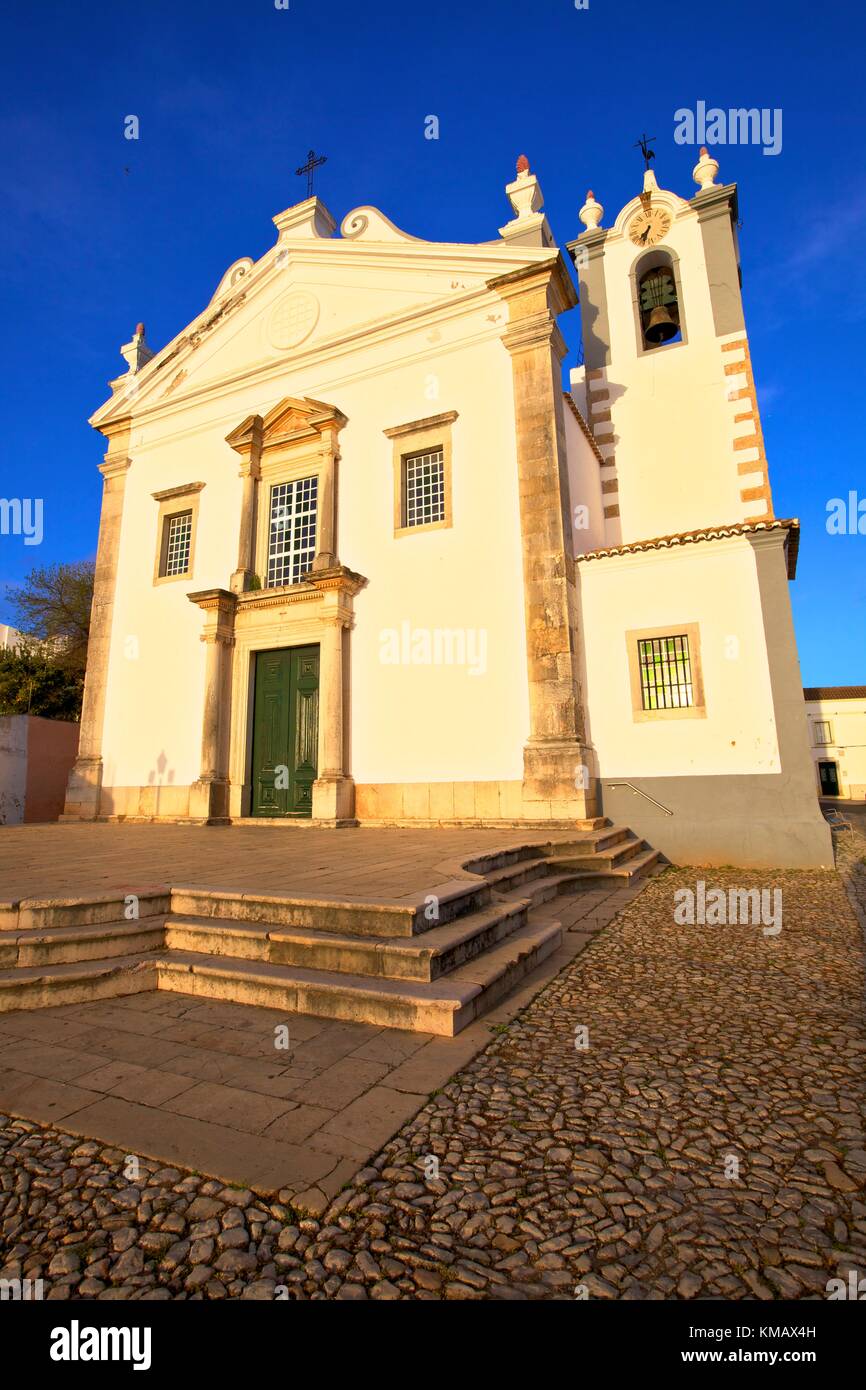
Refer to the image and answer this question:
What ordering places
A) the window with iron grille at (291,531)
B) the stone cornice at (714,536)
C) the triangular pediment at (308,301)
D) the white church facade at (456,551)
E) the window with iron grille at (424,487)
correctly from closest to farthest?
the stone cornice at (714,536)
the white church facade at (456,551)
the window with iron grille at (424,487)
the triangular pediment at (308,301)
the window with iron grille at (291,531)

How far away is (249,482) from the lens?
13164 millimetres

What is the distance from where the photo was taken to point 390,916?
399cm

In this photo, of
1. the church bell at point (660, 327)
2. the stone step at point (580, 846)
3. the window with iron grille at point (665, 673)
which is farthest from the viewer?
the church bell at point (660, 327)

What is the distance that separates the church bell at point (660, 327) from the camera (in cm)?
1390

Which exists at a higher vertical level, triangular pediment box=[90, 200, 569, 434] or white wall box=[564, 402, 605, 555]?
triangular pediment box=[90, 200, 569, 434]

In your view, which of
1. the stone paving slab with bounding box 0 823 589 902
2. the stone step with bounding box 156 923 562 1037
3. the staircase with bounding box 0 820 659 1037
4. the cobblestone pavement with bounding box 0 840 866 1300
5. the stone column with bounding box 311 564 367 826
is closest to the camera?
the cobblestone pavement with bounding box 0 840 866 1300

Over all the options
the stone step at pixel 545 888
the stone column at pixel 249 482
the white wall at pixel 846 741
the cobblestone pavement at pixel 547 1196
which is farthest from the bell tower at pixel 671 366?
the white wall at pixel 846 741

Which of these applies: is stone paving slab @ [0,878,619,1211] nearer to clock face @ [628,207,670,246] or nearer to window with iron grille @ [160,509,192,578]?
window with iron grille @ [160,509,192,578]

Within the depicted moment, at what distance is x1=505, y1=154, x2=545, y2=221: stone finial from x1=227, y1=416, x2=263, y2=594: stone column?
6153 millimetres

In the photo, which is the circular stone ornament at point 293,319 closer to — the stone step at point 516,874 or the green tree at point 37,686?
the green tree at point 37,686

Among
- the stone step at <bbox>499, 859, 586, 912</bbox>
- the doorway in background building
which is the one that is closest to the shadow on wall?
the stone step at <bbox>499, 859, 586, 912</bbox>

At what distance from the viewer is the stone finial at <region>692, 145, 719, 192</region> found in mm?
13953

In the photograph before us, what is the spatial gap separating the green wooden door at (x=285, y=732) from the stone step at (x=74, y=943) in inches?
272

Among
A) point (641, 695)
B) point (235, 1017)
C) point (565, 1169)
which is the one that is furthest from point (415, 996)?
point (641, 695)
